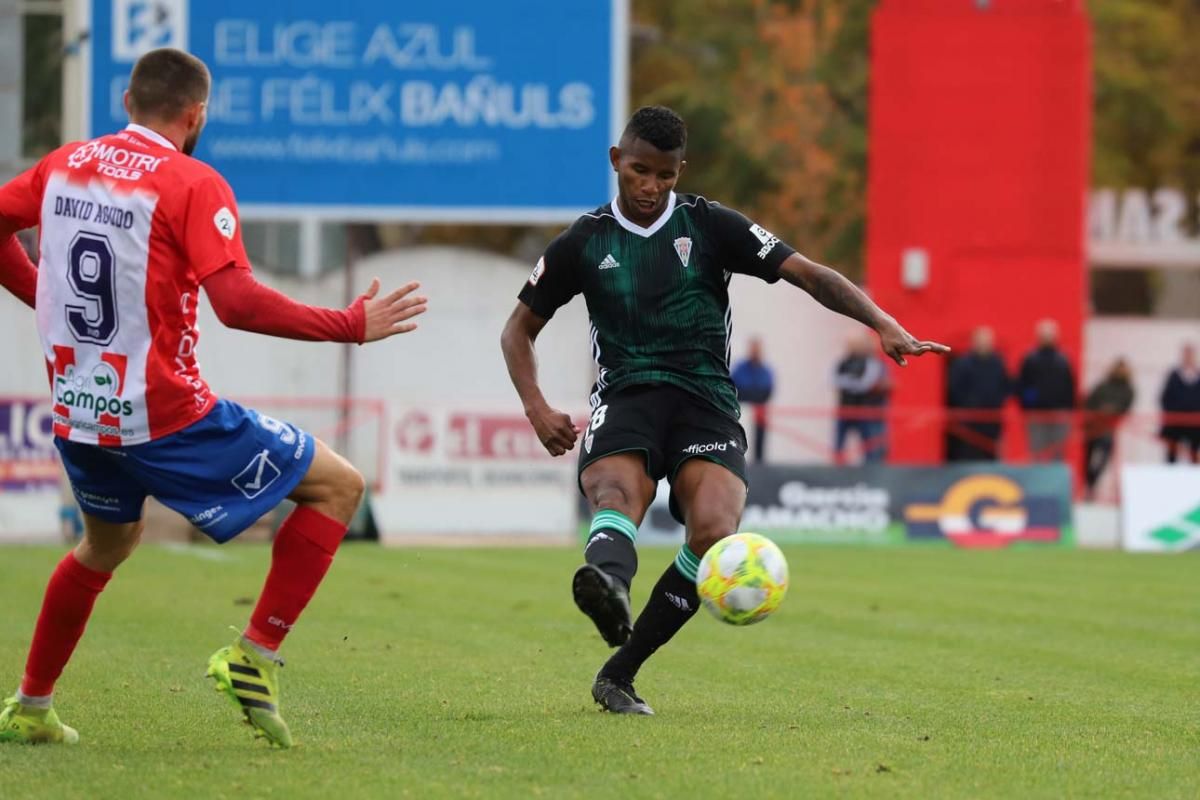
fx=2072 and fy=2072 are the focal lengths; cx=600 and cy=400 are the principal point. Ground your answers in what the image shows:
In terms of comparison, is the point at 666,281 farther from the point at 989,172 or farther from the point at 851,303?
the point at 989,172

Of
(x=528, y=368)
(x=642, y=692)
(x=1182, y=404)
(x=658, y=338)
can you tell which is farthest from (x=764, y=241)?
(x=1182, y=404)

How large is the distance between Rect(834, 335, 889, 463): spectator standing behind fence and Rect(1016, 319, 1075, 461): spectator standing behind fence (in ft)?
5.56

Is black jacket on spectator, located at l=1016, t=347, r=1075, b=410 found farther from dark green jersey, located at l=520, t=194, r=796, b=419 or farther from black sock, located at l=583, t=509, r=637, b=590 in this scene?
black sock, located at l=583, t=509, r=637, b=590

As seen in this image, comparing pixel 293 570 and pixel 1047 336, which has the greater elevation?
pixel 1047 336

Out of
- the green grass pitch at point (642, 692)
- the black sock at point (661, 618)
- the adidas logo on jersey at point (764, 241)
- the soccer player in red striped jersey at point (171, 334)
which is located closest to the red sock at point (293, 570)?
the soccer player in red striped jersey at point (171, 334)

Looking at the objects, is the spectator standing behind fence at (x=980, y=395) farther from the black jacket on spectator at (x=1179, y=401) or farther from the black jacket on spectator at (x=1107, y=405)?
the black jacket on spectator at (x=1179, y=401)

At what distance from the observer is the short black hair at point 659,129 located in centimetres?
742

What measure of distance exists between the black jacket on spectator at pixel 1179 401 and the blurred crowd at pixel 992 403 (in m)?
0.01

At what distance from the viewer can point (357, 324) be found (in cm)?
642

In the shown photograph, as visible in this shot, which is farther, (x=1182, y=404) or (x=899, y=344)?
(x=1182, y=404)

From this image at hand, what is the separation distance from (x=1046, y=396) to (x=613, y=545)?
58.9ft

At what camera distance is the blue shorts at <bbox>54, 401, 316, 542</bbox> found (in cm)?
651

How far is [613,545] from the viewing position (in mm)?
7121

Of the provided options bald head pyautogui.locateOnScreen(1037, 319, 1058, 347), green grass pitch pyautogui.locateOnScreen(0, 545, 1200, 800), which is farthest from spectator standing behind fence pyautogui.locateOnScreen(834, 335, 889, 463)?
green grass pitch pyautogui.locateOnScreen(0, 545, 1200, 800)
